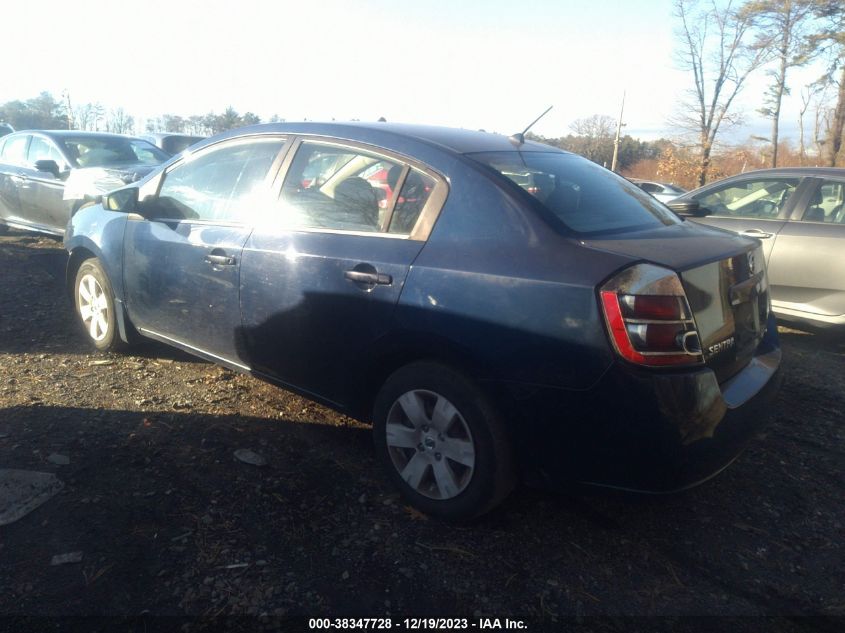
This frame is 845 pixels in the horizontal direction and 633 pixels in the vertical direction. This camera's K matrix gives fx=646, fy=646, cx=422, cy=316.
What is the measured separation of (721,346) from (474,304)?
3.28 feet

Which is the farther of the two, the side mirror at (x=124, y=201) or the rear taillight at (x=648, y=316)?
the side mirror at (x=124, y=201)

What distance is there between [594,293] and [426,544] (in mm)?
1258

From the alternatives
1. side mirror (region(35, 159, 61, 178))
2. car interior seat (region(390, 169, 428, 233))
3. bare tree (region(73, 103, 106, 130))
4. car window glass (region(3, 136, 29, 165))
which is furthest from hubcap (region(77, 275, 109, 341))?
bare tree (region(73, 103, 106, 130))

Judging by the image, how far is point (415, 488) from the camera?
2891mm

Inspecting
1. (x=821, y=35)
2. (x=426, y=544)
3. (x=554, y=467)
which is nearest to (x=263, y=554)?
(x=426, y=544)

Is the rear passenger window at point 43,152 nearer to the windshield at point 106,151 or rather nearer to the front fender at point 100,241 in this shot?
the windshield at point 106,151

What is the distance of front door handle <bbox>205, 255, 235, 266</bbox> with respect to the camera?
3496 millimetres

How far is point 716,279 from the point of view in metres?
2.61

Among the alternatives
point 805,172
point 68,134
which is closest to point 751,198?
point 805,172

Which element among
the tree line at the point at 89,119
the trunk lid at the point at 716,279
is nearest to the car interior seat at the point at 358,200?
the trunk lid at the point at 716,279

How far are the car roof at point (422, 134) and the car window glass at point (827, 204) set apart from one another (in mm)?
3303

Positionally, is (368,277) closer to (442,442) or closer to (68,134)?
(442,442)

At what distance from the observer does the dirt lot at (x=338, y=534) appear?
7.79 feet

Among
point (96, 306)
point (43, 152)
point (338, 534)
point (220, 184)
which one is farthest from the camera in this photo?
point (43, 152)
